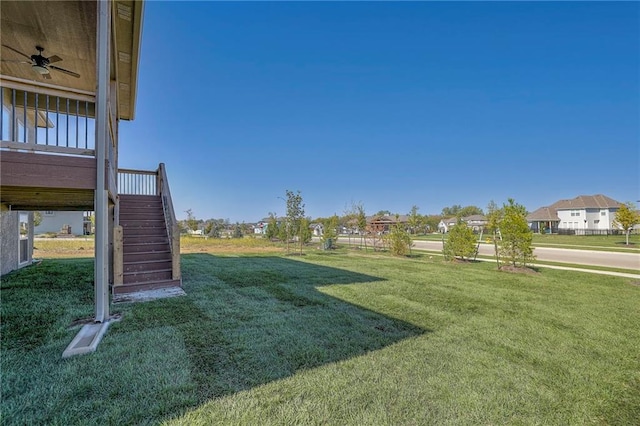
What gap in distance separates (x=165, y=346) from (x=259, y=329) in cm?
115

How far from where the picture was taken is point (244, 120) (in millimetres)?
21047

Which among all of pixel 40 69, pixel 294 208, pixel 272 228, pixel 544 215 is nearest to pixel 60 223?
pixel 272 228

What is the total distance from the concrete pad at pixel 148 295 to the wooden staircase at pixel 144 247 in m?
0.16

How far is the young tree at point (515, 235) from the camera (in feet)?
30.6

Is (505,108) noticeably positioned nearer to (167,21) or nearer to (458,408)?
(167,21)

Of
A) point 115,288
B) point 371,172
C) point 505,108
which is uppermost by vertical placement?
point 505,108

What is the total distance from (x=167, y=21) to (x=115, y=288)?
8.79m

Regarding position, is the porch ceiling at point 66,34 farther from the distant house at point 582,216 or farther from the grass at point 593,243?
the distant house at point 582,216

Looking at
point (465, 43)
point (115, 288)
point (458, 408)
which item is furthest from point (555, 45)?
point (115, 288)

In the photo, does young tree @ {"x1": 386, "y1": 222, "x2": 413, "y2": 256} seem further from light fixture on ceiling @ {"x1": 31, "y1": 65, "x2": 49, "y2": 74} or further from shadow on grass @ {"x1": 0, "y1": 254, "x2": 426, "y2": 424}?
light fixture on ceiling @ {"x1": 31, "y1": 65, "x2": 49, "y2": 74}

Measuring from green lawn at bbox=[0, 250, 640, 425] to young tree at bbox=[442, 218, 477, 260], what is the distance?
593cm

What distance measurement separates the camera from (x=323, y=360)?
291 cm

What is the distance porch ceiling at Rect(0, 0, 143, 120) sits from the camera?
153 inches

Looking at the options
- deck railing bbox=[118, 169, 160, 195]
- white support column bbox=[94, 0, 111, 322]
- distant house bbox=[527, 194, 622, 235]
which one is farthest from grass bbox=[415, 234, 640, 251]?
white support column bbox=[94, 0, 111, 322]
